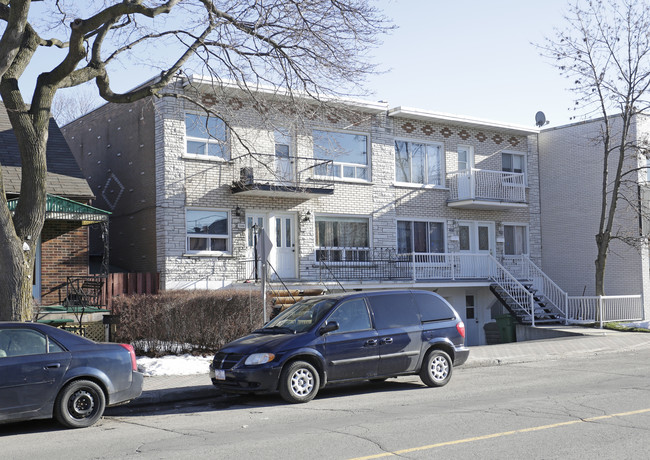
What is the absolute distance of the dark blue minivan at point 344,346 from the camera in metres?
10.6

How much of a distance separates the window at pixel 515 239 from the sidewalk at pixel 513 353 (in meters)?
6.81

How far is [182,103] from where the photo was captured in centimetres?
2150

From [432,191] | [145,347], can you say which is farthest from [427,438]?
[432,191]

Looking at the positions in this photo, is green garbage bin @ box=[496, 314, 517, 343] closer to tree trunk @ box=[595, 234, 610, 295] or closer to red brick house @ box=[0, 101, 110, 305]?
tree trunk @ box=[595, 234, 610, 295]

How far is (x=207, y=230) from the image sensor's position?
21.9 metres

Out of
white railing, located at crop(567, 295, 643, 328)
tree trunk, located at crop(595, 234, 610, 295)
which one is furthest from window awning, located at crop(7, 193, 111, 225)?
tree trunk, located at crop(595, 234, 610, 295)

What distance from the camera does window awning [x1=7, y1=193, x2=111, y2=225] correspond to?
17.3 metres

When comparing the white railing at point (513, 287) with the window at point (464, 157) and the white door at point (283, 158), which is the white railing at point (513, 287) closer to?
the window at point (464, 157)

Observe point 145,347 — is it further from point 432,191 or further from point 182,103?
point 432,191

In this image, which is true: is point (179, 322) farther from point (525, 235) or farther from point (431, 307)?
point (525, 235)

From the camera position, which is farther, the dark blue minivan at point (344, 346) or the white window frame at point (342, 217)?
the white window frame at point (342, 217)

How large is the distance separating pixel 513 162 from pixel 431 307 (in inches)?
721

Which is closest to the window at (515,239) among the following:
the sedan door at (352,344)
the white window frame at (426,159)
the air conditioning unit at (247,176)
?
the white window frame at (426,159)

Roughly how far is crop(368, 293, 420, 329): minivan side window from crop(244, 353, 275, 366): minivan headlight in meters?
1.93
